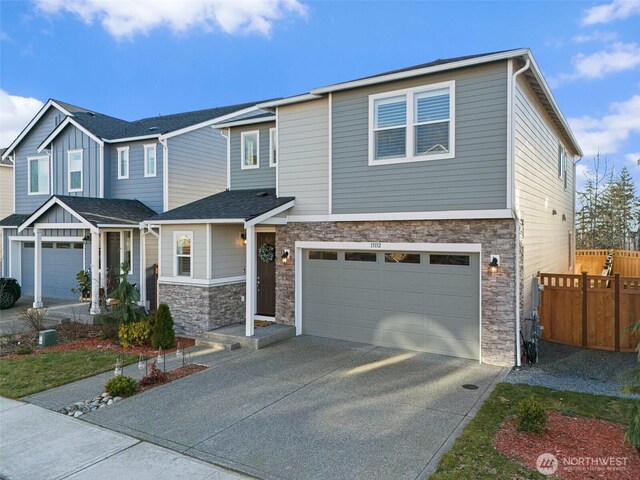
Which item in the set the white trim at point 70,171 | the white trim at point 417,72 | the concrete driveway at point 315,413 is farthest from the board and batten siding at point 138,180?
the concrete driveway at point 315,413

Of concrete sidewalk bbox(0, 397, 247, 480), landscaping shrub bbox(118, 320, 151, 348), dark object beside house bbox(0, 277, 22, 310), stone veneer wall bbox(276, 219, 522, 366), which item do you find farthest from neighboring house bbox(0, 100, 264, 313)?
stone veneer wall bbox(276, 219, 522, 366)

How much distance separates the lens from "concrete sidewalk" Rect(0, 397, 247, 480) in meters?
4.52

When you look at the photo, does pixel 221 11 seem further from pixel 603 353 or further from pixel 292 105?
pixel 603 353

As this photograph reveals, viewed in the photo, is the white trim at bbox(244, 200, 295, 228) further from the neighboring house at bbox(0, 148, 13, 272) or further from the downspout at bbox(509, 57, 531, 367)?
the neighboring house at bbox(0, 148, 13, 272)

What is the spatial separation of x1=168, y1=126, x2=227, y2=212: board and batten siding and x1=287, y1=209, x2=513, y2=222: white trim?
6.49 metres

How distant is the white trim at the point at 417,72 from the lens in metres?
7.61

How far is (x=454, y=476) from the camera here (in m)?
4.29

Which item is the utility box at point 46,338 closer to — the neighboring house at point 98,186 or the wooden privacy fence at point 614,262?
the neighboring house at point 98,186

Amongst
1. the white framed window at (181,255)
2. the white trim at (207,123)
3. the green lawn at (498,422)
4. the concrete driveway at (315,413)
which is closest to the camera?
the green lawn at (498,422)

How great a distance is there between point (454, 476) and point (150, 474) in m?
3.25

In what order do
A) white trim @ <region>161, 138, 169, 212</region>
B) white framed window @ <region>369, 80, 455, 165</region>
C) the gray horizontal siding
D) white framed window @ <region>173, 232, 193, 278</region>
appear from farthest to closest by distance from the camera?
the gray horizontal siding → white trim @ <region>161, 138, 169, 212</region> → white framed window @ <region>173, 232, 193, 278</region> → white framed window @ <region>369, 80, 455, 165</region>

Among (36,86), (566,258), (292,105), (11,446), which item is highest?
(36,86)

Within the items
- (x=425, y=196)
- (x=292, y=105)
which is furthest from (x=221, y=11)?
(x=425, y=196)

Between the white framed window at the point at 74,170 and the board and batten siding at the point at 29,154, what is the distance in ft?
5.29
